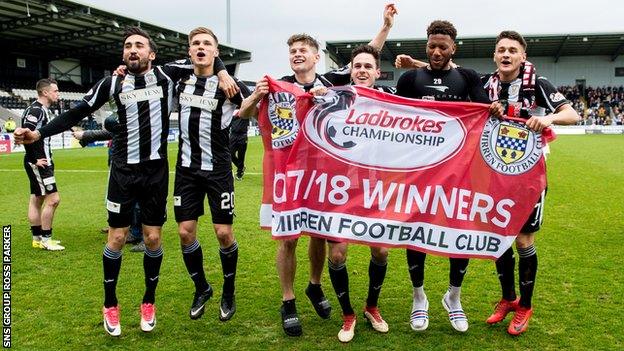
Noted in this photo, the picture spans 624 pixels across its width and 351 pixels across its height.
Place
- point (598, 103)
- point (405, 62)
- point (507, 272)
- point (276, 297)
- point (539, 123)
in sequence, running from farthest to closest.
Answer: point (598, 103) → point (276, 297) → point (405, 62) → point (507, 272) → point (539, 123)

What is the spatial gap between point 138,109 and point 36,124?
3.27 metres

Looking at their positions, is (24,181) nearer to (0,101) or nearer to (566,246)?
(566,246)

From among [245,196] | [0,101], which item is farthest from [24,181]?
[0,101]

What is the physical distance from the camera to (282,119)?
159 inches

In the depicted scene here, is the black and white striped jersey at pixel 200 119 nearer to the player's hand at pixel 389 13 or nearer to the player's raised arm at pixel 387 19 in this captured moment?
the player's raised arm at pixel 387 19

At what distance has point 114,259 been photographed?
4168mm

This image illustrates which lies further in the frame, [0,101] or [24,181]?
[0,101]

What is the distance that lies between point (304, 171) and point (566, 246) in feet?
14.0

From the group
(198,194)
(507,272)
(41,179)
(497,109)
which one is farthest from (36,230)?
(497,109)

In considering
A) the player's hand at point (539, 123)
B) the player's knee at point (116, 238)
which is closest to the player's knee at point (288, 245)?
the player's knee at point (116, 238)

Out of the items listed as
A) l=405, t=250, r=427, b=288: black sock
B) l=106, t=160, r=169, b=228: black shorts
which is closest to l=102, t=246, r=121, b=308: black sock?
l=106, t=160, r=169, b=228: black shorts

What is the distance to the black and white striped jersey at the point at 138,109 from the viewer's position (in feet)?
13.7

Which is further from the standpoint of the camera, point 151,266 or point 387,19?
point 387,19

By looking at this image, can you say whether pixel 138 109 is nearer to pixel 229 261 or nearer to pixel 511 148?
pixel 229 261
